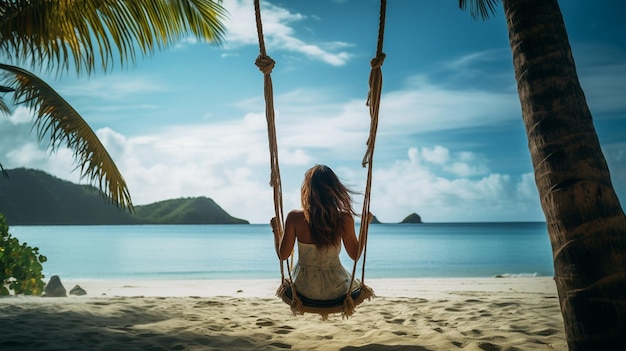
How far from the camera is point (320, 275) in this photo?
2650 millimetres

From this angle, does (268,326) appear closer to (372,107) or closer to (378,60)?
(372,107)

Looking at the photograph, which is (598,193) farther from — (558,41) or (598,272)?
(558,41)

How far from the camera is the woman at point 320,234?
8.52 ft

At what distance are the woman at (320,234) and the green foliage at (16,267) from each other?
3.41 metres

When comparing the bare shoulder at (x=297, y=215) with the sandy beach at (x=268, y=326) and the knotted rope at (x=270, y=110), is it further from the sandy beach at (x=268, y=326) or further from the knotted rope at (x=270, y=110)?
the sandy beach at (x=268, y=326)

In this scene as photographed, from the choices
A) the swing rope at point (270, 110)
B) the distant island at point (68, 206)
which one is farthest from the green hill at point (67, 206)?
the swing rope at point (270, 110)

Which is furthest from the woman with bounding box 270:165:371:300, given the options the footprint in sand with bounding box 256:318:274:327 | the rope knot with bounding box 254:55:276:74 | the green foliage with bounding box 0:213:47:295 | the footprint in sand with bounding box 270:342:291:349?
the green foliage with bounding box 0:213:47:295

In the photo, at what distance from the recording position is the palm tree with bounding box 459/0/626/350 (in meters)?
1.67

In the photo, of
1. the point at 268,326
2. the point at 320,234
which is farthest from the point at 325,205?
the point at 268,326

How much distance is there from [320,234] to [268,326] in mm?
1191

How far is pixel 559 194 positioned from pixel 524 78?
0.48 meters

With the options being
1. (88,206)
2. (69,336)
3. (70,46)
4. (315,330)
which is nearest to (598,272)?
(315,330)

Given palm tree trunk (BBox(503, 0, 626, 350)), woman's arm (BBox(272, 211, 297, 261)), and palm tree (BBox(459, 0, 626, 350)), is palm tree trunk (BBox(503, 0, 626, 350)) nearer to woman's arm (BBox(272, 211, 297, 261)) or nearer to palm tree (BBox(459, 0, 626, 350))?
palm tree (BBox(459, 0, 626, 350))

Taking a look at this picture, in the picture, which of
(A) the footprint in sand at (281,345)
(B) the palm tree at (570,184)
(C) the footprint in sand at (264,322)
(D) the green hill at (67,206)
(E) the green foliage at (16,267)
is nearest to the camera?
(B) the palm tree at (570,184)
